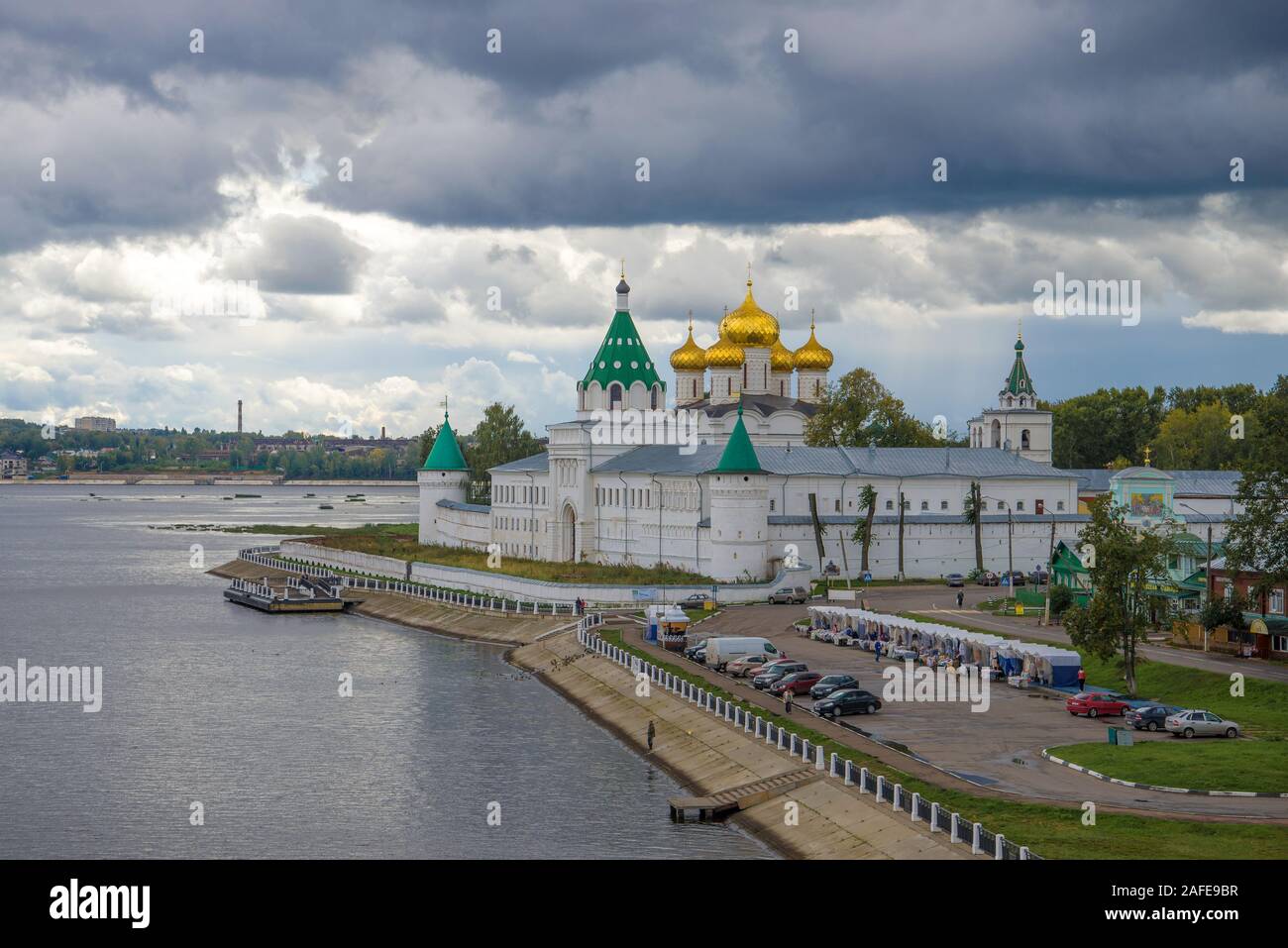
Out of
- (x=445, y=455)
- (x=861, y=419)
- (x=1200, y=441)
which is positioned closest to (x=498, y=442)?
(x=445, y=455)

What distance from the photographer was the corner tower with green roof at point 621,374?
8250 cm

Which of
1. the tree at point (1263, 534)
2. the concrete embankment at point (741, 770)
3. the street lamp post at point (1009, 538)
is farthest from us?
the street lamp post at point (1009, 538)

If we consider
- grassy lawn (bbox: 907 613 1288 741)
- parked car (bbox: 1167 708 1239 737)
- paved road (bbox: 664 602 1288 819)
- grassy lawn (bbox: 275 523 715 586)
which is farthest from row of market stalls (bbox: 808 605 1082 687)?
grassy lawn (bbox: 275 523 715 586)

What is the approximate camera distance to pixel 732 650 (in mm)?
46281

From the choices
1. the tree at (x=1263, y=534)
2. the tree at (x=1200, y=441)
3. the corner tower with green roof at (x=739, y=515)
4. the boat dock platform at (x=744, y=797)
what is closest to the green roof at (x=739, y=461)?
the corner tower with green roof at (x=739, y=515)

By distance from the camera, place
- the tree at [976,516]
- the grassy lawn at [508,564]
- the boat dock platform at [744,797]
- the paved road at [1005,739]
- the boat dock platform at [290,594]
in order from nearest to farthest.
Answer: the paved road at [1005,739]
the boat dock platform at [744,797]
the grassy lawn at [508,564]
the tree at [976,516]
the boat dock platform at [290,594]

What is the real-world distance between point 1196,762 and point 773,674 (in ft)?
46.1

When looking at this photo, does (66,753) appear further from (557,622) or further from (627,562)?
(627,562)

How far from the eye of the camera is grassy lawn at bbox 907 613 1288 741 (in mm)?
34469

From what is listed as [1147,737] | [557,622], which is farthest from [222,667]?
[1147,737]

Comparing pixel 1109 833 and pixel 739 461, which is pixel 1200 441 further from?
pixel 1109 833

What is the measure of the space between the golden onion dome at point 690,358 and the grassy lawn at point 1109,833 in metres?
63.5

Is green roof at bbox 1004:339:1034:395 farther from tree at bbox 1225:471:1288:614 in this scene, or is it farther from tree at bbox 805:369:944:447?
tree at bbox 1225:471:1288:614

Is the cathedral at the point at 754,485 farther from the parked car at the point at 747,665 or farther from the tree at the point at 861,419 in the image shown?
the parked car at the point at 747,665
